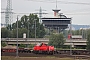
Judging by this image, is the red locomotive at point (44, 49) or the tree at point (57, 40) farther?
the tree at point (57, 40)

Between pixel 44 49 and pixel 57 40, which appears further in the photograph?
pixel 57 40

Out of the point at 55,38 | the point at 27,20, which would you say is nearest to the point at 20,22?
the point at 27,20

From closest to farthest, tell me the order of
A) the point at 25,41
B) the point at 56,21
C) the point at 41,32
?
the point at 25,41 < the point at 41,32 < the point at 56,21

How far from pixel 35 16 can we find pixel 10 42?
1480 inches

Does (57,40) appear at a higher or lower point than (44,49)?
higher

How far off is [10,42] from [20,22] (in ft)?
126

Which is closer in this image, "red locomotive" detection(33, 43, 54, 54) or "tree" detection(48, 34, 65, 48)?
"red locomotive" detection(33, 43, 54, 54)

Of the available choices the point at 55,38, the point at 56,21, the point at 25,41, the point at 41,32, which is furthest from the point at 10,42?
the point at 56,21

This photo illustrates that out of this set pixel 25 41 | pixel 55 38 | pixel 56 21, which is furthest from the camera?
pixel 56 21

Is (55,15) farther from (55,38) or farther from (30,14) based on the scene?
(55,38)

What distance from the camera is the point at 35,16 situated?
127125mm

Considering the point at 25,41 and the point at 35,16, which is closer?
→ the point at 25,41

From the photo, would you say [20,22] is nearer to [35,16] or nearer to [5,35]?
[35,16]

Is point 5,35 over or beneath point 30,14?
beneath
